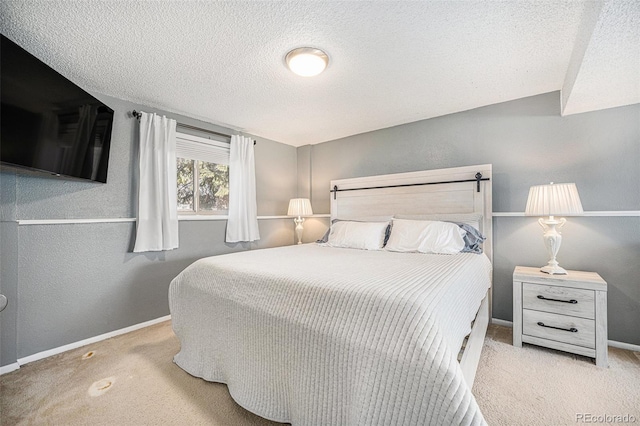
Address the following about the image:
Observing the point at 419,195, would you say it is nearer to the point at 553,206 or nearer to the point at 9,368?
the point at 553,206

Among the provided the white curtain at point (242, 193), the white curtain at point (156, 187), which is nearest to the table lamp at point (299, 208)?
the white curtain at point (242, 193)

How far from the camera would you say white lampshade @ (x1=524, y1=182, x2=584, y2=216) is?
206 cm

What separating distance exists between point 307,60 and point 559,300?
103 inches

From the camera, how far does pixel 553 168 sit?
2.46m

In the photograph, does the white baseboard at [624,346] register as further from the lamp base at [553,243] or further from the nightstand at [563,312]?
the lamp base at [553,243]

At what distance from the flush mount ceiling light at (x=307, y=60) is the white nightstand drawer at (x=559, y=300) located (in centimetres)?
237

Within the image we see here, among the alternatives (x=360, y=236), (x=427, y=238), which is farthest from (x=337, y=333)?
(x=360, y=236)

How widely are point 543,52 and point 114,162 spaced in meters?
3.68

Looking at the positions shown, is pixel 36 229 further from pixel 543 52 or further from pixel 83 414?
pixel 543 52

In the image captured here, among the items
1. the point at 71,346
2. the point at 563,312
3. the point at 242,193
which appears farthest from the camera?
the point at 242,193

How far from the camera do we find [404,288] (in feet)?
4.04

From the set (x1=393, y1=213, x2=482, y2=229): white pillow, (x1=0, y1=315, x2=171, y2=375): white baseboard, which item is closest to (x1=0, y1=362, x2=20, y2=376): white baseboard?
(x1=0, y1=315, x2=171, y2=375): white baseboard

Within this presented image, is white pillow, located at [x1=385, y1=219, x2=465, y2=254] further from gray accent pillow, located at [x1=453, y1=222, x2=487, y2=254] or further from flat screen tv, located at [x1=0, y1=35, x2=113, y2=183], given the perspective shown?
flat screen tv, located at [x1=0, y1=35, x2=113, y2=183]

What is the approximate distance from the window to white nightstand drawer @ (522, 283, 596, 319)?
3.28m
